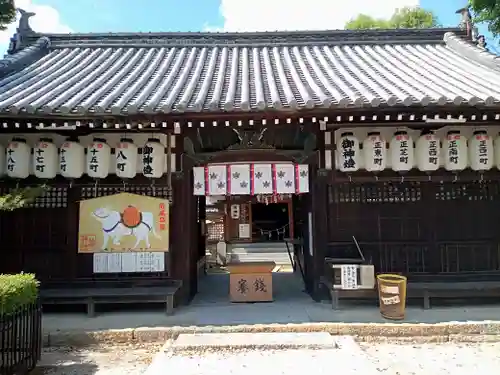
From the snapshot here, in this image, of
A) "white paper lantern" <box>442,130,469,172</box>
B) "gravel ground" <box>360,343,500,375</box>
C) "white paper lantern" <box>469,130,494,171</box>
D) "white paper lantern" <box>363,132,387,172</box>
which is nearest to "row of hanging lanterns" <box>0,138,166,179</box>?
"white paper lantern" <box>363,132,387,172</box>

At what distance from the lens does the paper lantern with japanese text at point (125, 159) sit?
721 cm

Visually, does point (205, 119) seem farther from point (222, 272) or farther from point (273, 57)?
point (222, 272)

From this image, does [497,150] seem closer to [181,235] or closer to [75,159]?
[181,235]

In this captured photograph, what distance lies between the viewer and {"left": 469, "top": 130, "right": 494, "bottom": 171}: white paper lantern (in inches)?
286

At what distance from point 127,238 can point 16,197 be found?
212cm

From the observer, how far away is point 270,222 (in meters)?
23.5

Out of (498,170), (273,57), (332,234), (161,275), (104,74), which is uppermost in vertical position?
(273,57)

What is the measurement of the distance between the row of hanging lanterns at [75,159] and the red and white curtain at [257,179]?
1015 mm

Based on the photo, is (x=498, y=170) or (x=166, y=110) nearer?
(x=166, y=110)

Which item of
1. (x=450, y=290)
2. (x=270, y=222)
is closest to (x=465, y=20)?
(x=450, y=290)

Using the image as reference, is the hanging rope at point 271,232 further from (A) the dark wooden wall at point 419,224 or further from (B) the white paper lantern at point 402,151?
(B) the white paper lantern at point 402,151

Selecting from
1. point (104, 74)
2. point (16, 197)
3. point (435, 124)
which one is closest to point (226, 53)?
point (104, 74)

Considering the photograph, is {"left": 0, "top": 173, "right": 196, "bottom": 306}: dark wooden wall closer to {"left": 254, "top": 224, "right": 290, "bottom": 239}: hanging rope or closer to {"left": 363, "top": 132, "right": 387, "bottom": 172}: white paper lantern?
{"left": 363, "top": 132, "right": 387, "bottom": 172}: white paper lantern

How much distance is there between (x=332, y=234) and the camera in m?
7.75
